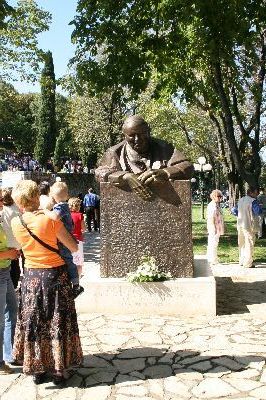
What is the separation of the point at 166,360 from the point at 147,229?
2.42 metres

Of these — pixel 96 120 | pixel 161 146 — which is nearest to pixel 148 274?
pixel 161 146

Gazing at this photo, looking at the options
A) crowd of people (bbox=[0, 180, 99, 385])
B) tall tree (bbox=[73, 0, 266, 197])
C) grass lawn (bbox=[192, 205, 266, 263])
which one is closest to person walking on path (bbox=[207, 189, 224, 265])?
grass lawn (bbox=[192, 205, 266, 263])

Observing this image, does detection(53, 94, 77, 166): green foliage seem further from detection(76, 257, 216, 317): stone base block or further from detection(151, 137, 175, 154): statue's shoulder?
detection(76, 257, 216, 317): stone base block

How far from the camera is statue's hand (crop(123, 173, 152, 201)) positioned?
7039 mm

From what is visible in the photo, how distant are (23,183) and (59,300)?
44.7 inches

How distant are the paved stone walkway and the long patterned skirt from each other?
31 cm

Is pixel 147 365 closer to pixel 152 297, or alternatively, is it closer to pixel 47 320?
pixel 47 320

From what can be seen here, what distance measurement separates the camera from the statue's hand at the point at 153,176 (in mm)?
7008

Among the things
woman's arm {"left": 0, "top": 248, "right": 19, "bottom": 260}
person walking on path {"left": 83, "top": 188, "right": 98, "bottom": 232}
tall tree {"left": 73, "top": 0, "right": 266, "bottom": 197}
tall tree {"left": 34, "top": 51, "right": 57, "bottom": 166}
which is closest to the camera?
woman's arm {"left": 0, "top": 248, "right": 19, "bottom": 260}

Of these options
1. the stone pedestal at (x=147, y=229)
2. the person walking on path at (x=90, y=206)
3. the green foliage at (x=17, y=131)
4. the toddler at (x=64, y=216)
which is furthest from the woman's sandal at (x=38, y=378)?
the green foliage at (x=17, y=131)

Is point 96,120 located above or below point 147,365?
above

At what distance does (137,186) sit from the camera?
7.05 meters

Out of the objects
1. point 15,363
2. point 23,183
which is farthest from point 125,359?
point 23,183

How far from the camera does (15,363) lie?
4.68 metres
